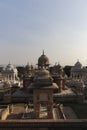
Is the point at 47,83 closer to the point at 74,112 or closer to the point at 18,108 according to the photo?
the point at 74,112

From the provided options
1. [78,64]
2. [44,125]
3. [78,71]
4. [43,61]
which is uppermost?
[78,64]

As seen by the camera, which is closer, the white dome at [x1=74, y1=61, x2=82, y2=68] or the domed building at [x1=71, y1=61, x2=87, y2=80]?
the domed building at [x1=71, y1=61, x2=87, y2=80]

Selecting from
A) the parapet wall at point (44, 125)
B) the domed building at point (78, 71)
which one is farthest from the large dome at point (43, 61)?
the domed building at point (78, 71)

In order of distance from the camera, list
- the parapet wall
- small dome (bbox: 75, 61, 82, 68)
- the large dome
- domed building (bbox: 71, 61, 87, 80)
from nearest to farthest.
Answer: the parapet wall, the large dome, domed building (bbox: 71, 61, 87, 80), small dome (bbox: 75, 61, 82, 68)

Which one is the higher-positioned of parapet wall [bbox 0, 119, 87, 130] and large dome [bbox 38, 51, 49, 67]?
large dome [bbox 38, 51, 49, 67]

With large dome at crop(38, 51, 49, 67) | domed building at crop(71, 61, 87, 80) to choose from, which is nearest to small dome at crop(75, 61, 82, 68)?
domed building at crop(71, 61, 87, 80)

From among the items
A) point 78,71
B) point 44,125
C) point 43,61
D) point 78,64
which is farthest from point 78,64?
point 44,125

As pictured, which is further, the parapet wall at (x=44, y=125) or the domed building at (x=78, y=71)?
the domed building at (x=78, y=71)

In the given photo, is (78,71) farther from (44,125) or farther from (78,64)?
(44,125)

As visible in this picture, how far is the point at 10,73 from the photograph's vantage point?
207 feet

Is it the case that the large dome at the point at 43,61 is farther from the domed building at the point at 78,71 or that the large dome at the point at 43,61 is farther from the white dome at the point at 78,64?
the white dome at the point at 78,64

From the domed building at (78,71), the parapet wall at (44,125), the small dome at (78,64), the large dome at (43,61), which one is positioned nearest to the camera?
the parapet wall at (44,125)

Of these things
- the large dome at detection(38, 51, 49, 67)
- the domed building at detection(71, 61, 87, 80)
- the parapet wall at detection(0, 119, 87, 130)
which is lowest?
the parapet wall at detection(0, 119, 87, 130)

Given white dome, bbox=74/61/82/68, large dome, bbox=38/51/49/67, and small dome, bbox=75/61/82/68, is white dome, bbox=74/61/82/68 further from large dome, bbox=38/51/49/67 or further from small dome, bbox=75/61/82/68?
large dome, bbox=38/51/49/67
